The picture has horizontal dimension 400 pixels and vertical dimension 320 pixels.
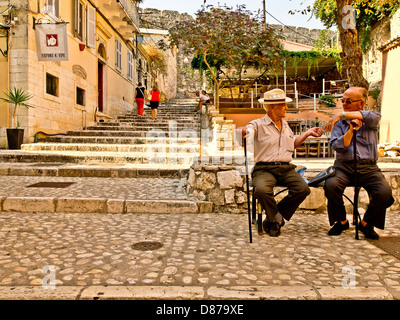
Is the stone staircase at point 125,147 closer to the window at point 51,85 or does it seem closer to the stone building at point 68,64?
the stone building at point 68,64

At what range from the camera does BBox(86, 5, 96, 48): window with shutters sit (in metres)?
13.3

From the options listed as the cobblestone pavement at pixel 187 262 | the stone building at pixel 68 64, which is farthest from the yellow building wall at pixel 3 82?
the cobblestone pavement at pixel 187 262

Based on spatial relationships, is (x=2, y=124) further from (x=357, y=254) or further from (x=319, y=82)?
(x=319, y=82)

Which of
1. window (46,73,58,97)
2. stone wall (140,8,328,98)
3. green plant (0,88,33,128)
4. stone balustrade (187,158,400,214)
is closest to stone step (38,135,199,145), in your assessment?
green plant (0,88,33,128)

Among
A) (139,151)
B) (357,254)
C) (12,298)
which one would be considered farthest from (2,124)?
(357,254)

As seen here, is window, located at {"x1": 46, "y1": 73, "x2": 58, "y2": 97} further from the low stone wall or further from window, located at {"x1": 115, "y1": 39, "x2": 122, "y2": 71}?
the low stone wall

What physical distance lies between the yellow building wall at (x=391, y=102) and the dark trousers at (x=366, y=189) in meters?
12.0

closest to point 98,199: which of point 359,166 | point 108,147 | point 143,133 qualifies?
point 359,166

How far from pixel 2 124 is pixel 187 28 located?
27.0 feet

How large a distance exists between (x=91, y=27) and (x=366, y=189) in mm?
12898

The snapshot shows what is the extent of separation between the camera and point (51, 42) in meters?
9.91

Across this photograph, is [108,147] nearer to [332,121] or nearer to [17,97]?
[17,97]

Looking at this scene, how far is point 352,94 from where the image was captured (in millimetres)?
3668

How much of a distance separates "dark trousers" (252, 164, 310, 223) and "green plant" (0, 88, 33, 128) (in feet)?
26.1
